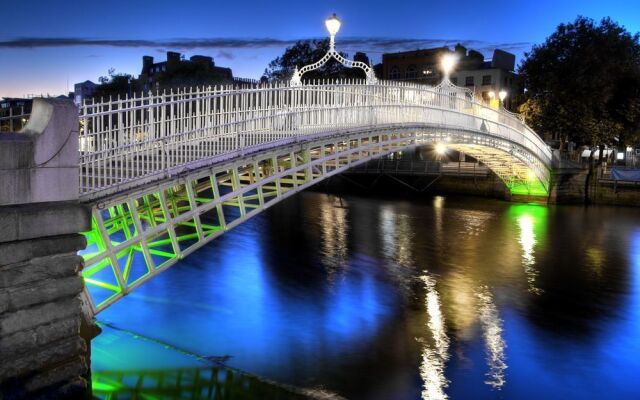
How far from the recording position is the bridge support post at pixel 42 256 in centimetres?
664

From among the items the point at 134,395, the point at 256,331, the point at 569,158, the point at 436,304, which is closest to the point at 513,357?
the point at 436,304

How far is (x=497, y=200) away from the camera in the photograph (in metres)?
36.2

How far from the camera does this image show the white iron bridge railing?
354 inches

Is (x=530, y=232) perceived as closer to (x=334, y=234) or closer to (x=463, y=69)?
(x=334, y=234)

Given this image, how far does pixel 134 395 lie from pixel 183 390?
0.65 meters

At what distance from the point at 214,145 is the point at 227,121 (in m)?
0.70

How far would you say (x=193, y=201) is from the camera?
34.1 ft

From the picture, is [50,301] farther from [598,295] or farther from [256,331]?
[598,295]

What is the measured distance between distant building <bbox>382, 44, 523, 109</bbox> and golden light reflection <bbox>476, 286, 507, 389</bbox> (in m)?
39.0

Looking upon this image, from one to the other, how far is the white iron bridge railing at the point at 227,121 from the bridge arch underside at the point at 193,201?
0.95ft

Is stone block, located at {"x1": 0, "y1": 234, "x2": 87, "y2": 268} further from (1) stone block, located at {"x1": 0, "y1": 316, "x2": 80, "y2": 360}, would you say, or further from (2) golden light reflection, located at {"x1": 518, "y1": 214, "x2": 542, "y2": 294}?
(2) golden light reflection, located at {"x1": 518, "y1": 214, "x2": 542, "y2": 294}

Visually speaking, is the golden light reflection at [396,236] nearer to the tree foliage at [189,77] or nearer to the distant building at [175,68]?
the distant building at [175,68]

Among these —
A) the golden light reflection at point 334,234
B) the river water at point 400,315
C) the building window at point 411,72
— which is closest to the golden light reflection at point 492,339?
the river water at point 400,315

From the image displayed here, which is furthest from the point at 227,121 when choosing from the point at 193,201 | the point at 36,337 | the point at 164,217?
the point at 36,337
